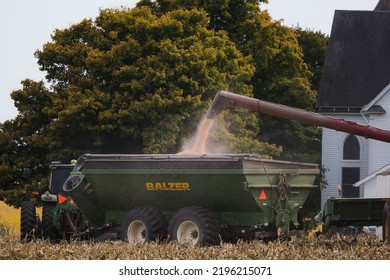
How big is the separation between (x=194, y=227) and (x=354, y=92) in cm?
4199

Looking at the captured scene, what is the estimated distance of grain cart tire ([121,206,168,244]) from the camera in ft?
74.8

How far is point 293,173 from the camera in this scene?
23469 millimetres

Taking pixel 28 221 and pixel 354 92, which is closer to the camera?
pixel 28 221

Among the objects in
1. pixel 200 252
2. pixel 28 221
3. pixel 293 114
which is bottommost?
pixel 200 252

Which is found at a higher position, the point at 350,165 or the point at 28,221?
the point at 350,165

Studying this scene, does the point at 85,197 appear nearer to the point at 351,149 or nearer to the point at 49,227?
the point at 49,227

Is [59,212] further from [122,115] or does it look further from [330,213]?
[122,115]

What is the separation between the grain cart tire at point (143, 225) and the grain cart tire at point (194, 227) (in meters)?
0.49

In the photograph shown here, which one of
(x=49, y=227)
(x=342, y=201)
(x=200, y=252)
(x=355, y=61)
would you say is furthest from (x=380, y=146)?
(x=200, y=252)

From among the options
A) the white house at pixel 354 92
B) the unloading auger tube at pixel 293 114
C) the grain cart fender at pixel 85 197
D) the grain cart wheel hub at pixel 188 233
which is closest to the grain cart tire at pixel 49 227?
the grain cart fender at pixel 85 197

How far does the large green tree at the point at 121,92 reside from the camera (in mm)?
46812

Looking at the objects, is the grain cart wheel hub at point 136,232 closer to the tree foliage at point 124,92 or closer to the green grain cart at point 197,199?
the green grain cart at point 197,199

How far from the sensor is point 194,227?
73.5ft

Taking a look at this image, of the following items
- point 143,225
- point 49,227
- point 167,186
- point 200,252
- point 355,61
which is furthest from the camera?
point 355,61
